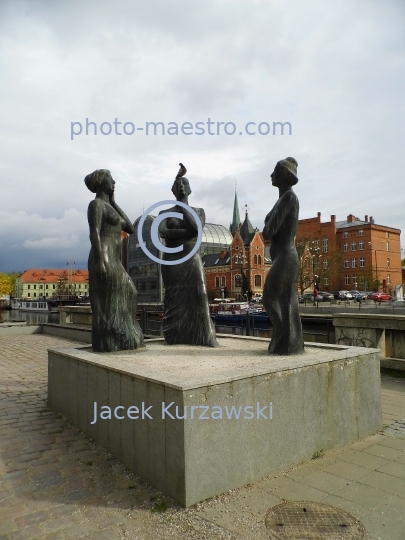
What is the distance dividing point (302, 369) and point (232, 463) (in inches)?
50.0

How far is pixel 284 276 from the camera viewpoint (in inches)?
224

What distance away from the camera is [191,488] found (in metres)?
3.39

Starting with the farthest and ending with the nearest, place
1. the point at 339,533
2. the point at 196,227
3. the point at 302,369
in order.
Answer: the point at 196,227 → the point at 302,369 → the point at 339,533

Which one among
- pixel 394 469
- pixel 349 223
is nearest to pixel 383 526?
pixel 394 469

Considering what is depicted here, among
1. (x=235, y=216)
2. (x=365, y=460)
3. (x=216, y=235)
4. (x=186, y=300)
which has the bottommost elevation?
(x=365, y=460)

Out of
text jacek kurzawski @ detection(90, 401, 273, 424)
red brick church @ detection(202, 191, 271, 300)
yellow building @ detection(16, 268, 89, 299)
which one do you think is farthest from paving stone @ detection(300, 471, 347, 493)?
yellow building @ detection(16, 268, 89, 299)

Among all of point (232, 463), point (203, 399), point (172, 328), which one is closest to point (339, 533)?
point (232, 463)

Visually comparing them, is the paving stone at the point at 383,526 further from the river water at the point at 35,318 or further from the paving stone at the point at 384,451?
the river water at the point at 35,318

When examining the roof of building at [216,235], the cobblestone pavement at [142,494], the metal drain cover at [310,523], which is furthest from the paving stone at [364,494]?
the roof of building at [216,235]

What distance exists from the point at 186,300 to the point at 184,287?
8.7 inches

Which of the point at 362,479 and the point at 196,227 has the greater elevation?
the point at 196,227

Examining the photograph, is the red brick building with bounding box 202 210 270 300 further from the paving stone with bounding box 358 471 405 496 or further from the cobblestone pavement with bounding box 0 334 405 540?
the paving stone with bounding box 358 471 405 496

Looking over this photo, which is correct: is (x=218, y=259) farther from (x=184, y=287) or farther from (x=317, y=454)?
(x=317, y=454)

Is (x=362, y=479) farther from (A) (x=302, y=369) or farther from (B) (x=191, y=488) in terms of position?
(B) (x=191, y=488)
